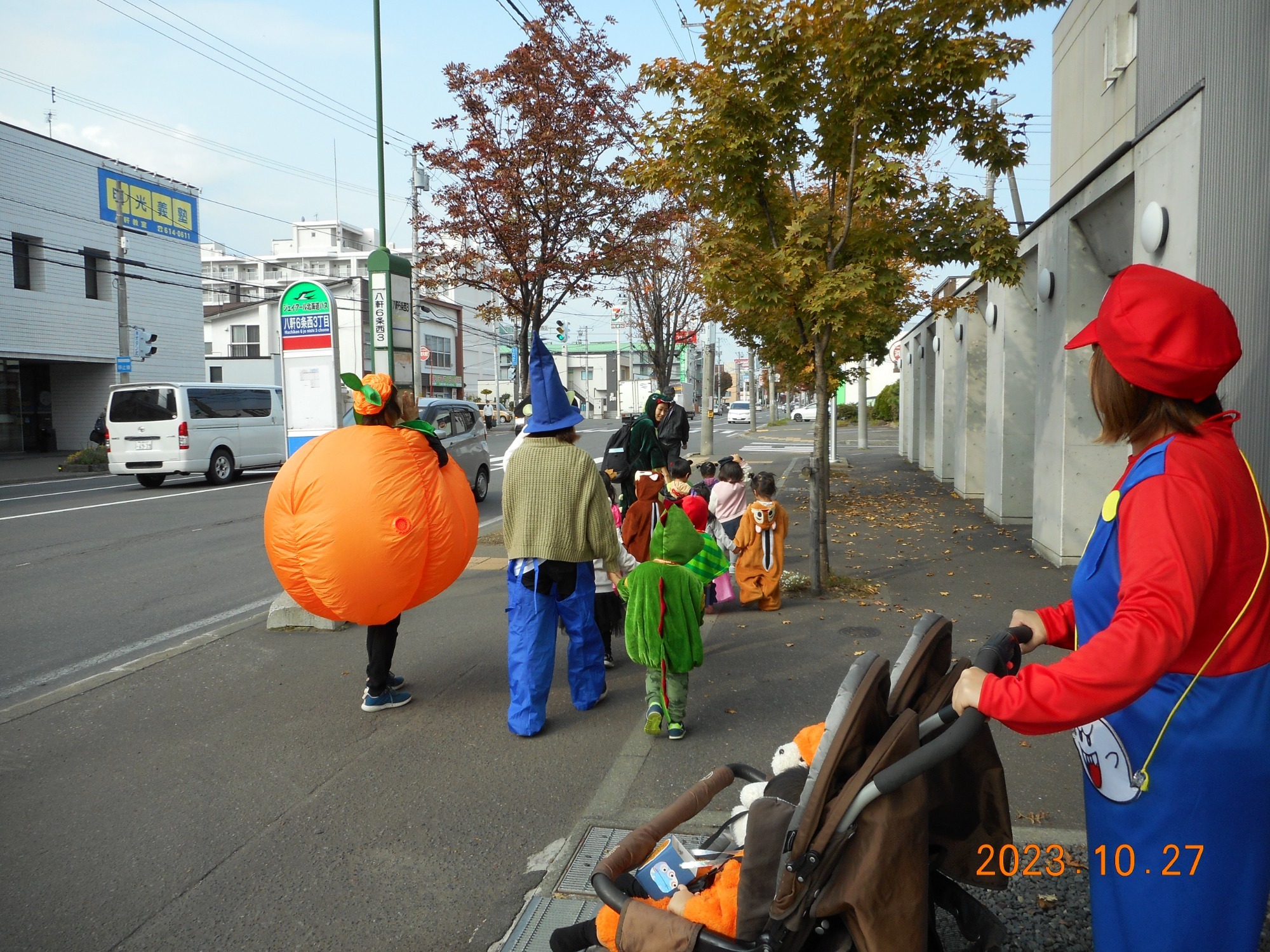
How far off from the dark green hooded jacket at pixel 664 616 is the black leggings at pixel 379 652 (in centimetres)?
155

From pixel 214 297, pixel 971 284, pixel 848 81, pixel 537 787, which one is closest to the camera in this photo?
pixel 537 787

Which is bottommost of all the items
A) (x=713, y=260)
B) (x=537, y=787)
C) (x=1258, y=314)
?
(x=537, y=787)

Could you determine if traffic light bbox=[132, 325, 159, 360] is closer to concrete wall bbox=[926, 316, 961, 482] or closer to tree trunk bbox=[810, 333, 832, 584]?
concrete wall bbox=[926, 316, 961, 482]

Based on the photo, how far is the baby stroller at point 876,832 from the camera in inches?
72.4

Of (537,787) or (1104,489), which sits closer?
(537,787)

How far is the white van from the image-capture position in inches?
725

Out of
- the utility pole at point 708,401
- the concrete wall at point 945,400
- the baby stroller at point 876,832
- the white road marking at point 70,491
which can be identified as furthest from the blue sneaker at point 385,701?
the utility pole at point 708,401

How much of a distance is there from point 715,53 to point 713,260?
178cm

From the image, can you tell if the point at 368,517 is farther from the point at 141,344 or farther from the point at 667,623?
the point at 141,344

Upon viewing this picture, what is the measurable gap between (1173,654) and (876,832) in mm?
697

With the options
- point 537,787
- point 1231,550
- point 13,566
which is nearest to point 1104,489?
point 537,787

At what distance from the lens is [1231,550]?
1.76 metres

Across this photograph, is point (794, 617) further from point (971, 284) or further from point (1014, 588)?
point (971, 284)

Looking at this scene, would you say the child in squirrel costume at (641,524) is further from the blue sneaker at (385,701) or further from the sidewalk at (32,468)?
the sidewalk at (32,468)
